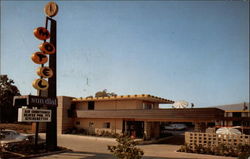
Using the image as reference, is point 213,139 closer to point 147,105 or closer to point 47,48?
point 147,105

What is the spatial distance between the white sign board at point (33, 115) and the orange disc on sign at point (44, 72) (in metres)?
3.05

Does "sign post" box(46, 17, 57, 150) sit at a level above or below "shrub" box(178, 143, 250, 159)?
above

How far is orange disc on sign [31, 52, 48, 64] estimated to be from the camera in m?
18.0

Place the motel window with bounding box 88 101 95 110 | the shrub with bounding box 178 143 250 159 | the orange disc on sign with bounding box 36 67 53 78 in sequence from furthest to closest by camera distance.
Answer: the motel window with bounding box 88 101 95 110 → the orange disc on sign with bounding box 36 67 53 78 → the shrub with bounding box 178 143 250 159

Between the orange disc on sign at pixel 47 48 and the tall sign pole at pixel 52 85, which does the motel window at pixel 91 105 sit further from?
the orange disc on sign at pixel 47 48

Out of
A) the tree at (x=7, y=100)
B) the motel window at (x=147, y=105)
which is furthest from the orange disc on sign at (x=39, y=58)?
the tree at (x=7, y=100)

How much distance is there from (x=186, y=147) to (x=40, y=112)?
13.1 metres

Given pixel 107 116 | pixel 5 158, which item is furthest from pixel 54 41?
pixel 107 116

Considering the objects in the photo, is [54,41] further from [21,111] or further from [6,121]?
[6,121]

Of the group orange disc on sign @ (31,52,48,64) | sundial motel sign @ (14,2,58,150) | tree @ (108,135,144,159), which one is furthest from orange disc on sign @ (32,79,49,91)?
tree @ (108,135,144,159)

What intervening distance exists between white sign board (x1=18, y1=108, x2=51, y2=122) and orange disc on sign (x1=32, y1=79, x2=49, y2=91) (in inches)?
75.0

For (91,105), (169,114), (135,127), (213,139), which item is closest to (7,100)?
(91,105)

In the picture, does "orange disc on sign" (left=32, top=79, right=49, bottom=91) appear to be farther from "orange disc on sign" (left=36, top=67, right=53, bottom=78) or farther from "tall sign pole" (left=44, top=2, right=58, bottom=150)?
"tall sign pole" (left=44, top=2, right=58, bottom=150)

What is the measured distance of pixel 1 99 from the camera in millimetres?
44812
